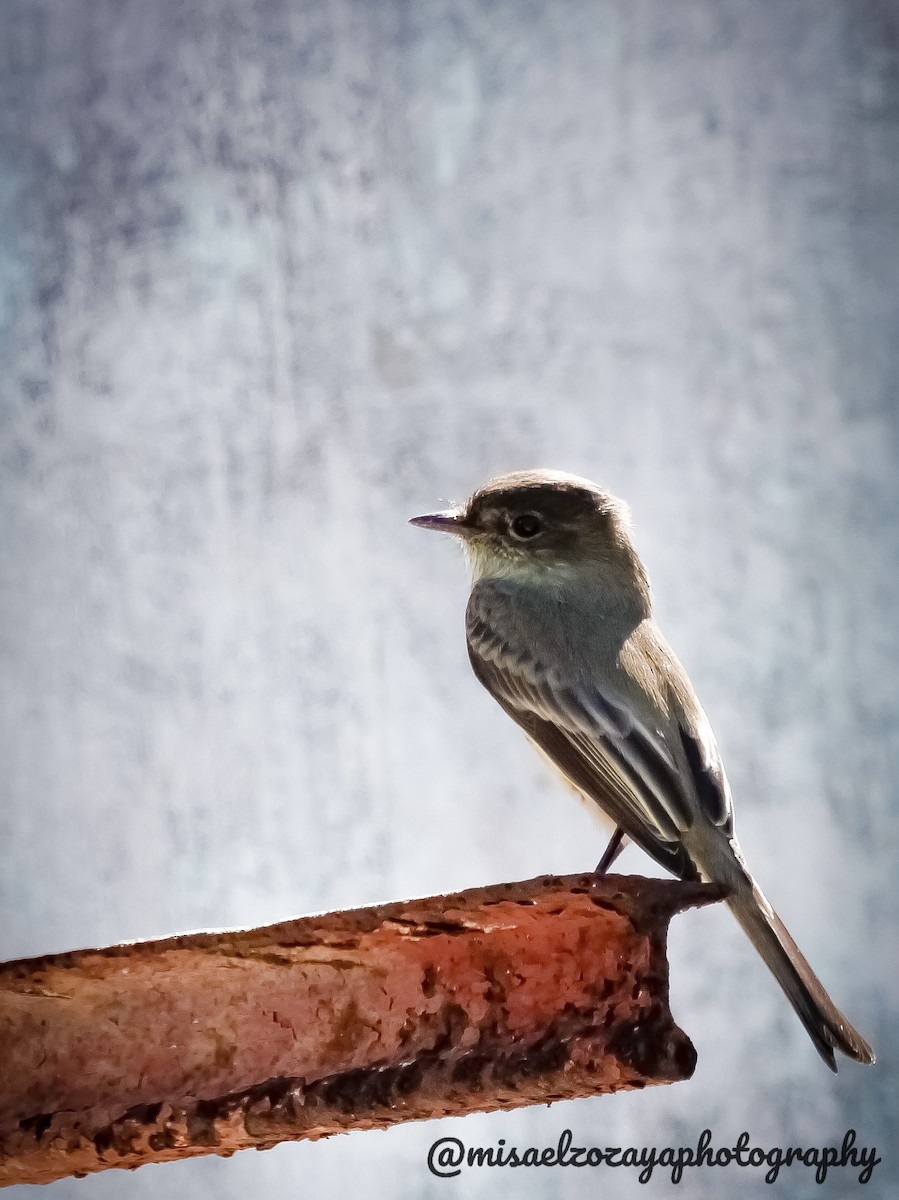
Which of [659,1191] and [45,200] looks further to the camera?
[45,200]

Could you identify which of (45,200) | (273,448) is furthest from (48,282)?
(273,448)

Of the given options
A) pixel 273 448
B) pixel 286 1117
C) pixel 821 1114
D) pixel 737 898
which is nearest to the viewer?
pixel 286 1117

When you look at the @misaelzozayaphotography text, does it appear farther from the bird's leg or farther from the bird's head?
the bird's head

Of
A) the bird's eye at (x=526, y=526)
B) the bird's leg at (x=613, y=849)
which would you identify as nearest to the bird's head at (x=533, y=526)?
the bird's eye at (x=526, y=526)

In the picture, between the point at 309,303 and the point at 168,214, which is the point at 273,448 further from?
the point at 168,214

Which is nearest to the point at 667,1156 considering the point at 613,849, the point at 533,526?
the point at 613,849

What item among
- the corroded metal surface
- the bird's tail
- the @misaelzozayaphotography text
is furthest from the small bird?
the @misaelzozayaphotography text

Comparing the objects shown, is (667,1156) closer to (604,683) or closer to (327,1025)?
(604,683)
